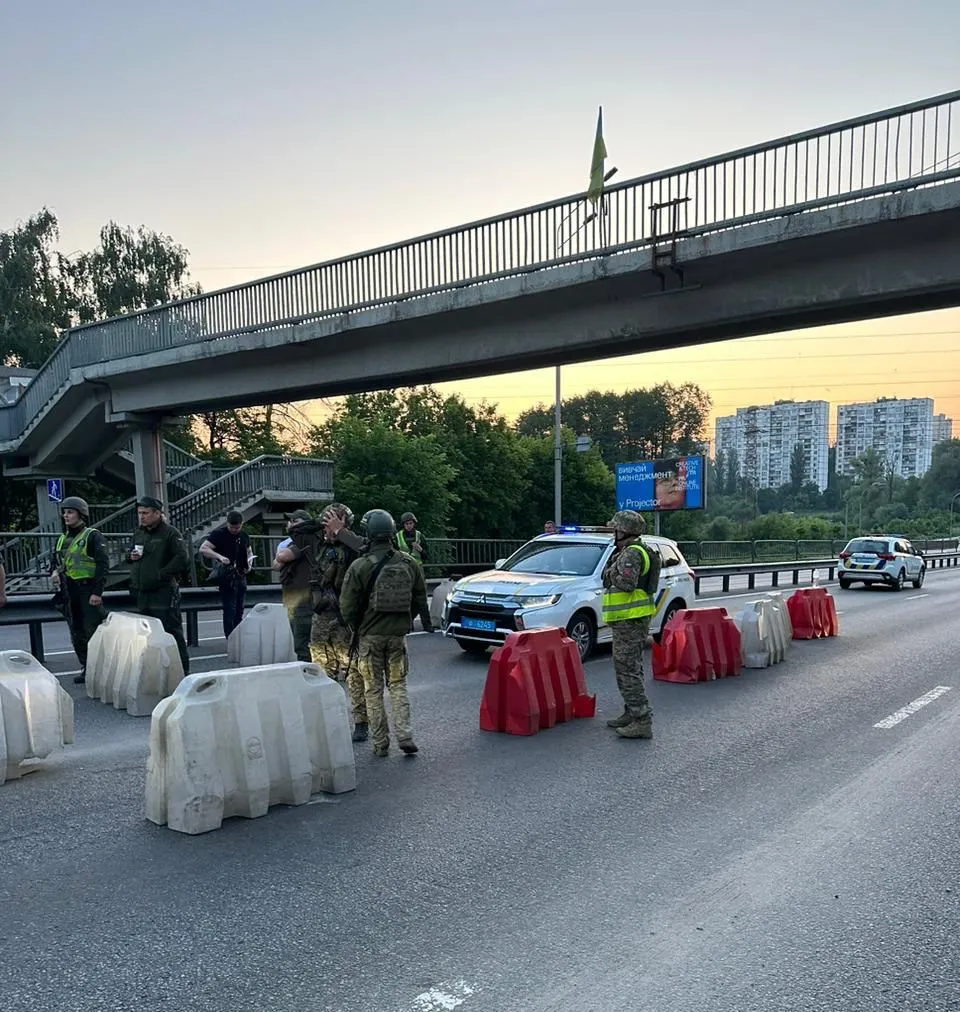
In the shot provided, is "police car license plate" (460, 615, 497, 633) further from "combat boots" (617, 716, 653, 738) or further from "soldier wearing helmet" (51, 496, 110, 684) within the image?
"soldier wearing helmet" (51, 496, 110, 684)

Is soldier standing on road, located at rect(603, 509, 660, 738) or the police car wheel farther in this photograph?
the police car wheel

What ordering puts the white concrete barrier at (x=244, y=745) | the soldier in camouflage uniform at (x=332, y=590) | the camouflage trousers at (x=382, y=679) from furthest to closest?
the soldier in camouflage uniform at (x=332, y=590), the camouflage trousers at (x=382, y=679), the white concrete barrier at (x=244, y=745)

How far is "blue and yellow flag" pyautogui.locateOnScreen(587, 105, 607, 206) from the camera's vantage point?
14.2m

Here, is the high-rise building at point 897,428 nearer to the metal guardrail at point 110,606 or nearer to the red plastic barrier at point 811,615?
the red plastic barrier at point 811,615

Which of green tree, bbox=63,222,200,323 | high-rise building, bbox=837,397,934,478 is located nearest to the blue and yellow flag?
green tree, bbox=63,222,200,323

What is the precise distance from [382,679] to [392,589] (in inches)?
30.2

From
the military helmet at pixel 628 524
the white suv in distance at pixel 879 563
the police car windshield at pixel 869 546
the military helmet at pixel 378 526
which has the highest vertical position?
the military helmet at pixel 378 526

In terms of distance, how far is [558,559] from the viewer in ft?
37.3

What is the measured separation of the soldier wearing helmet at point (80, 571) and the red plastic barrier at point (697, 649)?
6226mm

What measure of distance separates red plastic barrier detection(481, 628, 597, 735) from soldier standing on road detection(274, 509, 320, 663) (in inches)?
88.7

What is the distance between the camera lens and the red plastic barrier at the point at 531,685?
7.16m

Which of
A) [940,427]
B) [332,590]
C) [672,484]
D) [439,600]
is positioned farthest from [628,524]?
[940,427]

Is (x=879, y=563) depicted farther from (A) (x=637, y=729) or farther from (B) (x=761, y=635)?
(A) (x=637, y=729)

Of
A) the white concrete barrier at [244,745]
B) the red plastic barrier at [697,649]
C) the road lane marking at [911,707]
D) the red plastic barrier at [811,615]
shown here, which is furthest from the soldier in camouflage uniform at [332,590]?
the red plastic barrier at [811,615]
